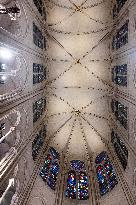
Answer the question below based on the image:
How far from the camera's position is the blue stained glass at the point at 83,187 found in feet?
49.9

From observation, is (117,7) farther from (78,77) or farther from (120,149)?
(120,149)

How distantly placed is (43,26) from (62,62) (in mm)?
2743

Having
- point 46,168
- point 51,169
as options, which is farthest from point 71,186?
point 46,168

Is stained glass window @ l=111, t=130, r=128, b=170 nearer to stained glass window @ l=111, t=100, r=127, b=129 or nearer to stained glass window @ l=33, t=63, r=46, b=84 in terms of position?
stained glass window @ l=111, t=100, r=127, b=129

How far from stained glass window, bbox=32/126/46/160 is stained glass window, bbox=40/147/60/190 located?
0.95 m

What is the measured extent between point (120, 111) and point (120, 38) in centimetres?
376

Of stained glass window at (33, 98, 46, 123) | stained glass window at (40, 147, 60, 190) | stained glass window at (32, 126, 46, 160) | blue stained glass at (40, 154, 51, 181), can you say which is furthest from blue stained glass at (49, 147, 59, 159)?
stained glass window at (33, 98, 46, 123)

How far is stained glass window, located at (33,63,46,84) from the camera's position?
15.5 meters

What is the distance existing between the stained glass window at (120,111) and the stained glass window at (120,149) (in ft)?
3.14

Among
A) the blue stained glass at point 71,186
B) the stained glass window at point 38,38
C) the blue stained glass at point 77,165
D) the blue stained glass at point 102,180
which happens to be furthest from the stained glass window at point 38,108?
the blue stained glass at point 102,180

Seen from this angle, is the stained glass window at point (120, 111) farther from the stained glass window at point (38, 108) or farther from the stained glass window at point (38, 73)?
Result: the stained glass window at point (38, 73)

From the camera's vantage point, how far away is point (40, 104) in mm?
16891

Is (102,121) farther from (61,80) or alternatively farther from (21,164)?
(21,164)

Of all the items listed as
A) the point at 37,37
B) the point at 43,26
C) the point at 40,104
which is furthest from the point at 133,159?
the point at 43,26
